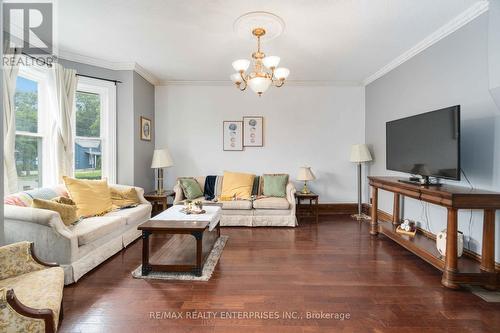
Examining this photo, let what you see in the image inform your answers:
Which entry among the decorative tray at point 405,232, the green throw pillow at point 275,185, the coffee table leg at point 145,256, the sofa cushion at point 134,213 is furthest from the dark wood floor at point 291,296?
the green throw pillow at point 275,185

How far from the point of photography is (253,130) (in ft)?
16.9

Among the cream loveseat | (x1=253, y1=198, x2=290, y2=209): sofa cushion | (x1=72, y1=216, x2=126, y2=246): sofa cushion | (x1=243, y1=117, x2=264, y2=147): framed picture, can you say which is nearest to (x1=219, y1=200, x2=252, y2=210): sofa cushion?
the cream loveseat

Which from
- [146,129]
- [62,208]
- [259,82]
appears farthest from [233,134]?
[62,208]

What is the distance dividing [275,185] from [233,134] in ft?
4.58

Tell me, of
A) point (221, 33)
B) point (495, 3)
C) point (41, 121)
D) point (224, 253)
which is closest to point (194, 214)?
point (224, 253)

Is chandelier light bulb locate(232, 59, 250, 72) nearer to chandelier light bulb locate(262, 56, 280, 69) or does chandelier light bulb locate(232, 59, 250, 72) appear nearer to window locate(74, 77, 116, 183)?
chandelier light bulb locate(262, 56, 280, 69)

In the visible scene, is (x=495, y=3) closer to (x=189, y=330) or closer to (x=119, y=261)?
(x=189, y=330)

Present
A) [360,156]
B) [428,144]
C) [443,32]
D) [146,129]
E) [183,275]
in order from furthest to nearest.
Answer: [146,129], [360,156], [443,32], [428,144], [183,275]

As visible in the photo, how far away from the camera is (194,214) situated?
3051 mm

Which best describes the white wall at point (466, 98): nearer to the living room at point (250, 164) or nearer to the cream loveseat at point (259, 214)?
the living room at point (250, 164)

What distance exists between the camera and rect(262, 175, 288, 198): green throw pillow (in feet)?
15.2

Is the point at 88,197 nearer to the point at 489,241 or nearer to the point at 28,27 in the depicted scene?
Answer: the point at 28,27

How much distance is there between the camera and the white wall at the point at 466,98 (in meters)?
2.52

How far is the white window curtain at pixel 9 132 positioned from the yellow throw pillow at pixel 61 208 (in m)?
0.63
